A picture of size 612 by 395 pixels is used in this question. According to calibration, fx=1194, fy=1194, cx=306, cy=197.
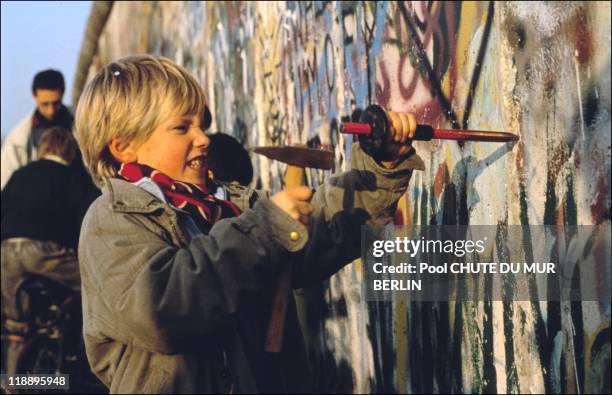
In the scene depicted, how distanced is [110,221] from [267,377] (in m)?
0.55

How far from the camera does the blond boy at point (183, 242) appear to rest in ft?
9.11

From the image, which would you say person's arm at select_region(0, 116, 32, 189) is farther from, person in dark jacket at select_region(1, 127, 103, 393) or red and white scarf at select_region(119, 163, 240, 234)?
red and white scarf at select_region(119, 163, 240, 234)

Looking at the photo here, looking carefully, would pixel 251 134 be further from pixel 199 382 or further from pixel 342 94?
pixel 199 382

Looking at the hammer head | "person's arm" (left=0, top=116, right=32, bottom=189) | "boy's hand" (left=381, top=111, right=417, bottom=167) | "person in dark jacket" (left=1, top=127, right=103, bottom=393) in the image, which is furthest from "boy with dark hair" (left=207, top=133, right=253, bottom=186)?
"person's arm" (left=0, top=116, right=32, bottom=189)

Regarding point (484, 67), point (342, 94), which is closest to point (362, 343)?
point (342, 94)

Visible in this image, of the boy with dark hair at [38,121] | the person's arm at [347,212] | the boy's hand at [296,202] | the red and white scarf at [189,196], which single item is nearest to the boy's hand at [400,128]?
the person's arm at [347,212]

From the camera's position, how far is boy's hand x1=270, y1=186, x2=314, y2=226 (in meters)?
2.74

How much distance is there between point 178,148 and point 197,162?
0.07 meters

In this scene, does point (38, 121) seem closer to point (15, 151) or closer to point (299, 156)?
point (15, 151)

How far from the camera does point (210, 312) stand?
2787 millimetres

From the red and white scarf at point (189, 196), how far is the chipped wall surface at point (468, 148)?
39.3 inches

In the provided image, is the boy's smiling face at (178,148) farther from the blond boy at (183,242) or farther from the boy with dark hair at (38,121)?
the boy with dark hair at (38,121)

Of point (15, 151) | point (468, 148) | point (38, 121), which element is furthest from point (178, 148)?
point (15, 151)

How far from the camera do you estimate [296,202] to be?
9.01ft
